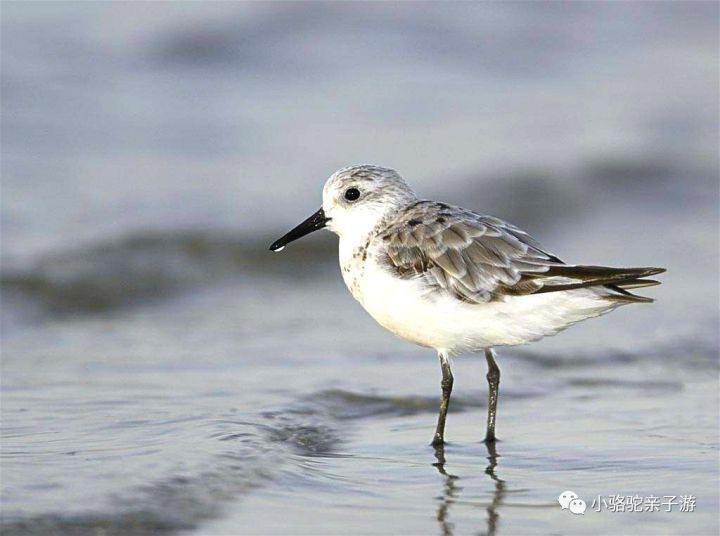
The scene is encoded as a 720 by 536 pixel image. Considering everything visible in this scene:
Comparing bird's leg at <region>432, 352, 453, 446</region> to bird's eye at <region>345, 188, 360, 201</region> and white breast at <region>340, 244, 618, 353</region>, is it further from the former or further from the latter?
bird's eye at <region>345, 188, 360, 201</region>

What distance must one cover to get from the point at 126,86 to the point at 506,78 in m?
4.90

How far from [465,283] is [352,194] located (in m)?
1.07

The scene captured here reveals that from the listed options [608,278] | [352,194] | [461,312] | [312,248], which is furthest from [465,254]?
[312,248]

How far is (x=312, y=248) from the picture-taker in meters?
11.2

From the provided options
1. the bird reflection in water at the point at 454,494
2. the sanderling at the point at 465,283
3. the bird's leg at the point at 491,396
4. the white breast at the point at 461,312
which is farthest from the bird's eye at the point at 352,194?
the bird reflection in water at the point at 454,494

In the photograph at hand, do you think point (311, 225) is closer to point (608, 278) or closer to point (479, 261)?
point (479, 261)

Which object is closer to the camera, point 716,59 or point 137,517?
point 137,517

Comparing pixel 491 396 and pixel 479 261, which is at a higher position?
pixel 479 261

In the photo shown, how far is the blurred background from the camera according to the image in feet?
18.1

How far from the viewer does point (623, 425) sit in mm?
6602

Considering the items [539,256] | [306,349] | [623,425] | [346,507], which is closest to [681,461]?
[623,425]

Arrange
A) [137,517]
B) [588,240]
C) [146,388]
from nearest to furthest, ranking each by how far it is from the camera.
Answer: [137,517] → [146,388] → [588,240]

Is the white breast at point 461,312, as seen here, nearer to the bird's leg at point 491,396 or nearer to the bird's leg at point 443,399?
the bird's leg at point 443,399

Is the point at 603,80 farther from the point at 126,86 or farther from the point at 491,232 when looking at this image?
the point at 491,232
